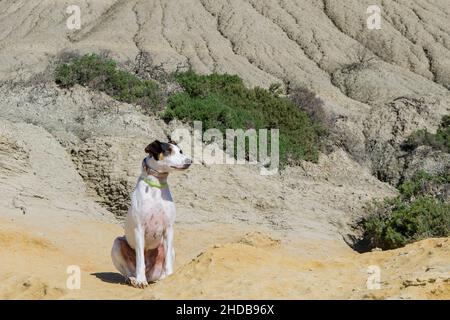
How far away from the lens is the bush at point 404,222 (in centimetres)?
1575

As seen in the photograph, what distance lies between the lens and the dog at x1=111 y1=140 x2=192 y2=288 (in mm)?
8672

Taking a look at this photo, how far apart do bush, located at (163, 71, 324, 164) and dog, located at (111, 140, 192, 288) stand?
11.6 m

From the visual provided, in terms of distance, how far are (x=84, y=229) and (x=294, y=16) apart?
32.9 m

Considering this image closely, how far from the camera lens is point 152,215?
877 centimetres

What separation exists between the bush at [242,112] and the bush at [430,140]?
141 inches

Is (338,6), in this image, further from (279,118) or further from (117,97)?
(117,97)

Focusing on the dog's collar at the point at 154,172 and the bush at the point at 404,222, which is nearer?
the dog's collar at the point at 154,172

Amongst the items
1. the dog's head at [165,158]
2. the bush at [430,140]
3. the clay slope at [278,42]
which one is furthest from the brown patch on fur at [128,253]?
the clay slope at [278,42]

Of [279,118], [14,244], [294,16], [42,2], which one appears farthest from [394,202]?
[42,2]

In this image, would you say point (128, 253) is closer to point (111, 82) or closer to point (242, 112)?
point (111, 82)

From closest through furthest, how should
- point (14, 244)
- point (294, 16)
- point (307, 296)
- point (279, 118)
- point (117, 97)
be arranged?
point (307, 296), point (14, 244), point (117, 97), point (279, 118), point (294, 16)

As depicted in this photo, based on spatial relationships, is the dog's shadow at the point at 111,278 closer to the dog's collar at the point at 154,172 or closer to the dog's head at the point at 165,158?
the dog's collar at the point at 154,172

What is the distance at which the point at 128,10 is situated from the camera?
1847 inches

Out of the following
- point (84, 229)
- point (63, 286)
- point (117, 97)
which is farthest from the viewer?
point (117, 97)
